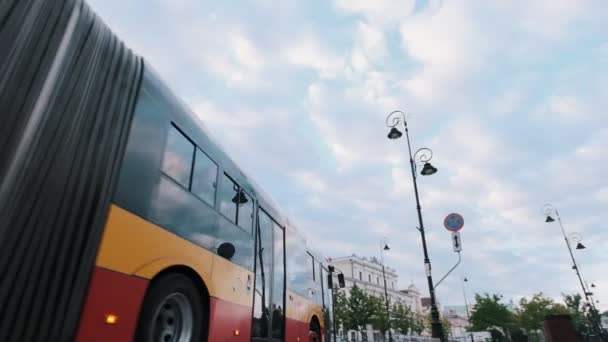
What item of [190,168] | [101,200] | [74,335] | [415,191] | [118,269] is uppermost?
[415,191]

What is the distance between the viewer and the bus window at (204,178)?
4.82 m

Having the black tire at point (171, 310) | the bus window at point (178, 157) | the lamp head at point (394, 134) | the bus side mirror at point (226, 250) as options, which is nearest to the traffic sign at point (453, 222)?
the lamp head at point (394, 134)

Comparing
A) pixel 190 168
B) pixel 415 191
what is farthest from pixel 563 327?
pixel 190 168

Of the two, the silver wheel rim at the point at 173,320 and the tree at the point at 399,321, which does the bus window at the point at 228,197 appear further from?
the tree at the point at 399,321

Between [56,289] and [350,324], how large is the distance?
5549 centimetres

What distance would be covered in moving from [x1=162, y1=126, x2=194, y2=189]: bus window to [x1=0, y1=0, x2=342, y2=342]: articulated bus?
2 centimetres

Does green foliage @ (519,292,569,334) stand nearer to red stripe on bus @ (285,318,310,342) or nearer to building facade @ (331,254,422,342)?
building facade @ (331,254,422,342)

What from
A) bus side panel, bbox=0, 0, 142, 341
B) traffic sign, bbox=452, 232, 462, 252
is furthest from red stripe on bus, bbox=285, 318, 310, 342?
bus side panel, bbox=0, 0, 142, 341

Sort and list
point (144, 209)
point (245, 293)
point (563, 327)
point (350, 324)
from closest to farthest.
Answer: point (144, 209), point (245, 293), point (563, 327), point (350, 324)

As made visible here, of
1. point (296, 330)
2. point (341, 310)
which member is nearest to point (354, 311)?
point (341, 310)

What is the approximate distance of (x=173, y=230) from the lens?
4.18 metres

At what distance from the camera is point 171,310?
13.5 ft

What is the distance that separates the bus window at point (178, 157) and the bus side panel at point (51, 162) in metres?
0.74

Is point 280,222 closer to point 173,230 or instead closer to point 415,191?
point 173,230
